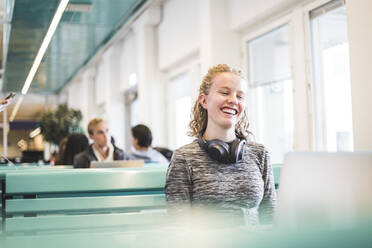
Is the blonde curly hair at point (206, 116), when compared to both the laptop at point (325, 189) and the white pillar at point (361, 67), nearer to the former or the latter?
the laptop at point (325, 189)

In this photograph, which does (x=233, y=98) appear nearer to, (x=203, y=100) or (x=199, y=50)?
(x=203, y=100)

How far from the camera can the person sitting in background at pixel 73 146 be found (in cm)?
529

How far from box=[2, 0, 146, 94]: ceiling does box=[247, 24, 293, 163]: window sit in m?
2.88

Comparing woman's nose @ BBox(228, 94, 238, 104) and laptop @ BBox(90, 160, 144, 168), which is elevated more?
woman's nose @ BBox(228, 94, 238, 104)

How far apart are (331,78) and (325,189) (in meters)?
4.19

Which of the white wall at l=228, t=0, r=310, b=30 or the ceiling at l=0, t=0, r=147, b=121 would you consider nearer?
the white wall at l=228, t=0, r=310, b=30

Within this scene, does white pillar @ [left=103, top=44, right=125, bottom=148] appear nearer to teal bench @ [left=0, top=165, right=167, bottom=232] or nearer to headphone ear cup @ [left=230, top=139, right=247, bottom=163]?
teal bench @ [left=0, top=165, right=167, bottom=232]

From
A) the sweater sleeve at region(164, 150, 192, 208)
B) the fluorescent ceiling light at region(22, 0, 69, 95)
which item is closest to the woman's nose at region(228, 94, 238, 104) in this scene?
the sweater sleeve at region(164, 150, 192, 208)

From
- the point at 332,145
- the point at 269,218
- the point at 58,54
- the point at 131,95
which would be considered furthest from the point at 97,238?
the point at 58,54

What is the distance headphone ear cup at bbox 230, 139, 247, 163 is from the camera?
5.13 feet

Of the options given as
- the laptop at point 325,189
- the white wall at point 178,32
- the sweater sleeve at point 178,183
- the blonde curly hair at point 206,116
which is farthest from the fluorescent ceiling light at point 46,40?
the laptop at point 325,189

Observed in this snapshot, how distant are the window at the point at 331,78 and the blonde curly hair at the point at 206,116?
265cm

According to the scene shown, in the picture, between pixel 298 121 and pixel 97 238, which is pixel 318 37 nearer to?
Result: pixel 298 121

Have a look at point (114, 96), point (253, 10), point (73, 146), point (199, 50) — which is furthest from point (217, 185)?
point (114, 96)
